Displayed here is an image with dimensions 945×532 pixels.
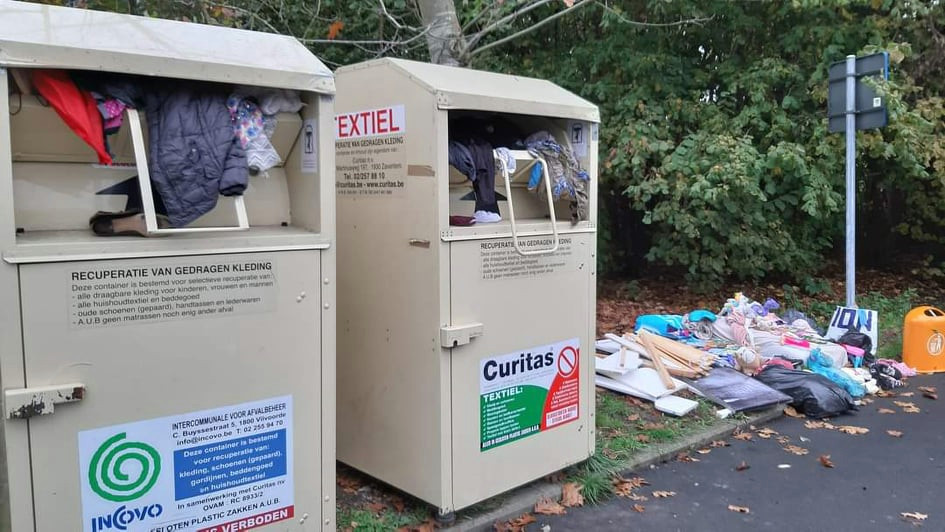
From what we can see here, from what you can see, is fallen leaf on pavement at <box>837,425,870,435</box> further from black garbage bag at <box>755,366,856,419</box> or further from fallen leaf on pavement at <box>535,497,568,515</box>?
fallen leaf on pavement at <box>535,497,568,515</box>

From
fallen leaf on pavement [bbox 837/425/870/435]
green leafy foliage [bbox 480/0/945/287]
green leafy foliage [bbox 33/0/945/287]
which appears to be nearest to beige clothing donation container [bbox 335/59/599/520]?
fallen leaf on pavement [bbox 837/425/870/435]

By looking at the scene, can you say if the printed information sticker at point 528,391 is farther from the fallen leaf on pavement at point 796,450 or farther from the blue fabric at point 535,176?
the fallen leaf on pavement at point 796,450

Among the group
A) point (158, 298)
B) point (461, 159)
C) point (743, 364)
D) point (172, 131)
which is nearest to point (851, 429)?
point (743, 364)

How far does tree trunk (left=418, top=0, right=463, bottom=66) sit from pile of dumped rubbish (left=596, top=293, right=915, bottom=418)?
8.83ft

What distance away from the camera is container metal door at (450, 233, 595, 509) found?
347cm

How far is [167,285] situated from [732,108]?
756cm

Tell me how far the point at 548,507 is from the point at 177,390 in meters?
2.03

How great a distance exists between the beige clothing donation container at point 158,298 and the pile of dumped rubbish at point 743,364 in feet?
10.1

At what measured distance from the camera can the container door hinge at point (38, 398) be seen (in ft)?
7.50

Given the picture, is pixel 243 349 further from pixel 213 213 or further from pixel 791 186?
pixel 791 186

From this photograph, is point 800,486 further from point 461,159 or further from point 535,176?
point 461,159

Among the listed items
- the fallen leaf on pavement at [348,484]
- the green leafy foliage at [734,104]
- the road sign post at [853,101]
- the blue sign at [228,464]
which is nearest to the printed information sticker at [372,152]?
the blue sign at [228,464]

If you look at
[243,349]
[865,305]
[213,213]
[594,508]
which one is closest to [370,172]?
[213,213]

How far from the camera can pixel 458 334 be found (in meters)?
3.37
